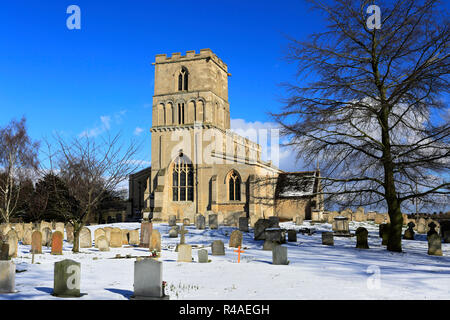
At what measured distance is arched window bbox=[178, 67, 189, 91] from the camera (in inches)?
1526

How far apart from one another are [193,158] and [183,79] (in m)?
8.10

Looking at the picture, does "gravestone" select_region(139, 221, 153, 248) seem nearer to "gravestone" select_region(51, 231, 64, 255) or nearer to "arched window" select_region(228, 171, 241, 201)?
A: "gravestone" select_region(51, 231, 64, 255)

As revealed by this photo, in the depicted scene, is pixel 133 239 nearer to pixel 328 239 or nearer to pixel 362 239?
pixel 328 239

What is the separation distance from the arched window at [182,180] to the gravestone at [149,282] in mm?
28125

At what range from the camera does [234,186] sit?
35.2m

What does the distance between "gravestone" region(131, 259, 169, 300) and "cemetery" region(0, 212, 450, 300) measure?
0.02 m

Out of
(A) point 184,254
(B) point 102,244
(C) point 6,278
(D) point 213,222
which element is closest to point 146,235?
(B) point 102,244

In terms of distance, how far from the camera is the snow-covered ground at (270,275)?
321 inches

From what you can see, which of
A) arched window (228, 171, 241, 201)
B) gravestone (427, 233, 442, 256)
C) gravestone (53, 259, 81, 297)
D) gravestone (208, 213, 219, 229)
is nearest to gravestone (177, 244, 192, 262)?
gravestone (53, 259, 81, 297)

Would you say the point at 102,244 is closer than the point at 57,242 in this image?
No

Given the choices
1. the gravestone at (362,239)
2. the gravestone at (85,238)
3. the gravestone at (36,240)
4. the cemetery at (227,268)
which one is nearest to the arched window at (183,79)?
the cemetery at (227,268)

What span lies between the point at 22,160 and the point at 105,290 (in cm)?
2075

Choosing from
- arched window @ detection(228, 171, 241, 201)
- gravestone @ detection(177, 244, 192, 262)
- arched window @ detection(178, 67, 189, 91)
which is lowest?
gravestone @ detection(177, 244, 192, 262)

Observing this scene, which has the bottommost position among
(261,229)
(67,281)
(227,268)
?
(227,268)
